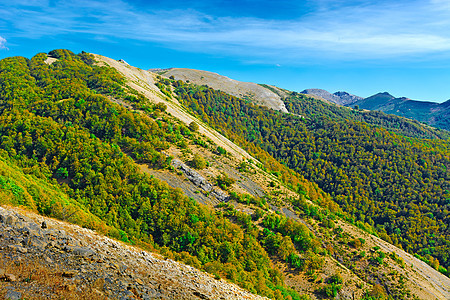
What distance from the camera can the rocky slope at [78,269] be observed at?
39.8ft

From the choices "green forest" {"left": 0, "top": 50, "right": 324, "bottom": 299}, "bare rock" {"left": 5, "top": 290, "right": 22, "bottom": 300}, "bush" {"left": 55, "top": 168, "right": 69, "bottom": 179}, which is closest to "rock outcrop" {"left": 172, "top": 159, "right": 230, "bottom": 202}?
"green forest" {"left": 0, "top": 50, "right": 324, "bottom": 299}

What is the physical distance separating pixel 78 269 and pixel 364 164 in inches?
6446

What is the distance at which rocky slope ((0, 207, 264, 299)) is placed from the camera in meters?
12.1

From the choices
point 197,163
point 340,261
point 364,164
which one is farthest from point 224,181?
point 364,164

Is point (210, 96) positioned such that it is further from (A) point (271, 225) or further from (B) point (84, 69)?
(A) point (271, 225)

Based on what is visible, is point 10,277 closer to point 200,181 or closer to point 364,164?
point 200,181

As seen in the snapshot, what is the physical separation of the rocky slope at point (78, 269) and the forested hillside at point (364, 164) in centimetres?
8778

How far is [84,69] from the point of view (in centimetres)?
9469

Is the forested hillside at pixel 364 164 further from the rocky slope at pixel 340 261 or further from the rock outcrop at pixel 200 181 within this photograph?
the rock outcrop at pixel 200 181

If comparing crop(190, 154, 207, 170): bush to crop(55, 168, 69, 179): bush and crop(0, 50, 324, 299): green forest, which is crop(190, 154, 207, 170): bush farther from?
crop(55, 168, 69, 179): bush

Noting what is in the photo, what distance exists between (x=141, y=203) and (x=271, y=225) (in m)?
26.8

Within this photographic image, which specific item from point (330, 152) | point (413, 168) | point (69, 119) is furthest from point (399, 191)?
point (69, 119)

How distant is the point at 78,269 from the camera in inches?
561

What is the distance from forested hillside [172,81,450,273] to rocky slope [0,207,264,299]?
8778 cm
